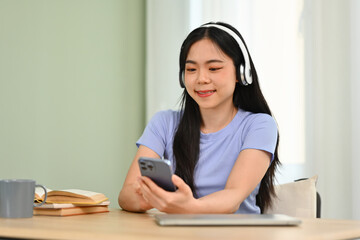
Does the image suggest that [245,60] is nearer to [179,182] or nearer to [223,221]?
[179,182]

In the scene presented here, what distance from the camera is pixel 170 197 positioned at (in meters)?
1.19

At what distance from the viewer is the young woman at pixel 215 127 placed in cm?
161

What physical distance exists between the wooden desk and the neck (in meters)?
0.65

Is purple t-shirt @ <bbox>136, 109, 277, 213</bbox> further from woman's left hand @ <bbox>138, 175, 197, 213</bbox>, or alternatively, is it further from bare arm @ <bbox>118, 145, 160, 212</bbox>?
woman's left hand @ <bbox>138, 175, 197, 213</bbox>

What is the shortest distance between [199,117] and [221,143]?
0.16 metres

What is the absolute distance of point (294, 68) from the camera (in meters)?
2.56

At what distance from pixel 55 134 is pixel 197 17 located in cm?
114

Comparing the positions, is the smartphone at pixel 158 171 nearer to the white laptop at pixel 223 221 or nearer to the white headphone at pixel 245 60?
the white laptop at pixel 223 221

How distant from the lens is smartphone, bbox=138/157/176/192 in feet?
3.66

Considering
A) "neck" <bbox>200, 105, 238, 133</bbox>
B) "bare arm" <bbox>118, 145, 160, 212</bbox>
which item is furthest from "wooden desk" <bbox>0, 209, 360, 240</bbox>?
"neck" <bbox>200, 105, 238, 133</bbox>

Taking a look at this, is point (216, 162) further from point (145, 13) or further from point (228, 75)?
point (145, 13)

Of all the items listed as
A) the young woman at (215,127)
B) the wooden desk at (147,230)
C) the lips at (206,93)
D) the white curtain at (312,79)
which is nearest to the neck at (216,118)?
the young woman at (215,127)

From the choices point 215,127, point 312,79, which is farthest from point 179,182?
point 312,79

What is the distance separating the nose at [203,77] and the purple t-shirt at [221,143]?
205 millimetres
